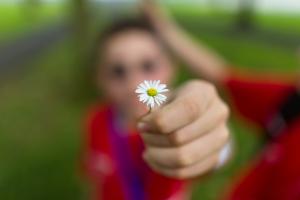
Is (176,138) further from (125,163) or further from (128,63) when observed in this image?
(128,63)

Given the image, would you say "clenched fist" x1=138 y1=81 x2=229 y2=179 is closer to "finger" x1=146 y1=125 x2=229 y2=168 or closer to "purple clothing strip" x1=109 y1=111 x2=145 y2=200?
"finger" x1=146 y1=125 x2=229 y2=168

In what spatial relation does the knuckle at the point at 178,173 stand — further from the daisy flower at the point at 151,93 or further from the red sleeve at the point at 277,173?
the red sleeve at the point at 277,173

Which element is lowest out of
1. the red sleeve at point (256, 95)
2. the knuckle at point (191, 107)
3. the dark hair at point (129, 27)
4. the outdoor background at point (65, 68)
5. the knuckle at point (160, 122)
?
the knuckle at point (160, 122)

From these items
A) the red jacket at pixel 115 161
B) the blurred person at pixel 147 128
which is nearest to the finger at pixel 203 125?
the blurred person at pixel 147 128

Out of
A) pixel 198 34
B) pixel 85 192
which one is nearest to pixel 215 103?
pixel 85 192

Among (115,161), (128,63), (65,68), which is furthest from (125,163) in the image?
(65,68)

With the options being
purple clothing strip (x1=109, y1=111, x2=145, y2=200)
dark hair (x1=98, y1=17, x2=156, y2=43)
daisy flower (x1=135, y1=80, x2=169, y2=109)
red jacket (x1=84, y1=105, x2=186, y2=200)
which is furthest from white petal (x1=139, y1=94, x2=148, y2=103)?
dark hair (x1=98, y1=17, x2=156, y2=43)
